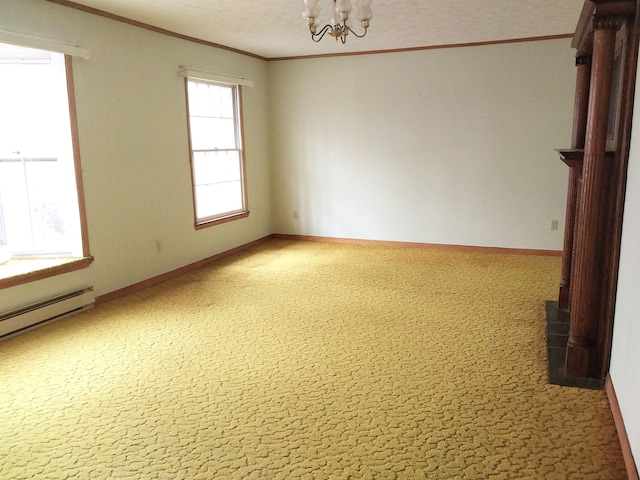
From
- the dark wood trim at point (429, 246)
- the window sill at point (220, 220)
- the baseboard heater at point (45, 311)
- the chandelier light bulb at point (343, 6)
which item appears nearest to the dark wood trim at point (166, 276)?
the baseboard heater at point (45, 311)

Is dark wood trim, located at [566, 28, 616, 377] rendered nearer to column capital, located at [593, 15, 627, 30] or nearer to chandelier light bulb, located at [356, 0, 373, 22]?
column capital, located at [593, 15, 627, 30]

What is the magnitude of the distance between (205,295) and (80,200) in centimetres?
129

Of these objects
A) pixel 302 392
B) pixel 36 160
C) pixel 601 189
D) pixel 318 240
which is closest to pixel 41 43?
pixel 36 160

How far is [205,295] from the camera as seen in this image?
4500mm

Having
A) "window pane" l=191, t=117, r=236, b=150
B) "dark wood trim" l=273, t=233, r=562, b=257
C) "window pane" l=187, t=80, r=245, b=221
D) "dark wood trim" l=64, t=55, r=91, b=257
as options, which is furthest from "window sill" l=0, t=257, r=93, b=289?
"dark wood trim" l=273, t=233, r=562, b=257

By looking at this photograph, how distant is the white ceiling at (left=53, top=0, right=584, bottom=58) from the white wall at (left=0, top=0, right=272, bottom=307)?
227 mm

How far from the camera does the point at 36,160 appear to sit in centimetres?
405

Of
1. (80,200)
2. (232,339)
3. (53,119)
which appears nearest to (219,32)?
(53,119)

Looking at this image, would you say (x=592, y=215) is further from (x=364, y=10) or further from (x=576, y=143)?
(x=364, y=10)

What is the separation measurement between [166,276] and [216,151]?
164 centimetres

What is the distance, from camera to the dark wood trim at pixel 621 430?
195 cm

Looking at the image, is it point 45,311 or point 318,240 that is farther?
point 318,240

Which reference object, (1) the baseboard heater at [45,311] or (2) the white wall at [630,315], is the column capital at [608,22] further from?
(1) the baseboard heater at [45,311]

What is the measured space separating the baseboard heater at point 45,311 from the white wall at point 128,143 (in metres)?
0.08
